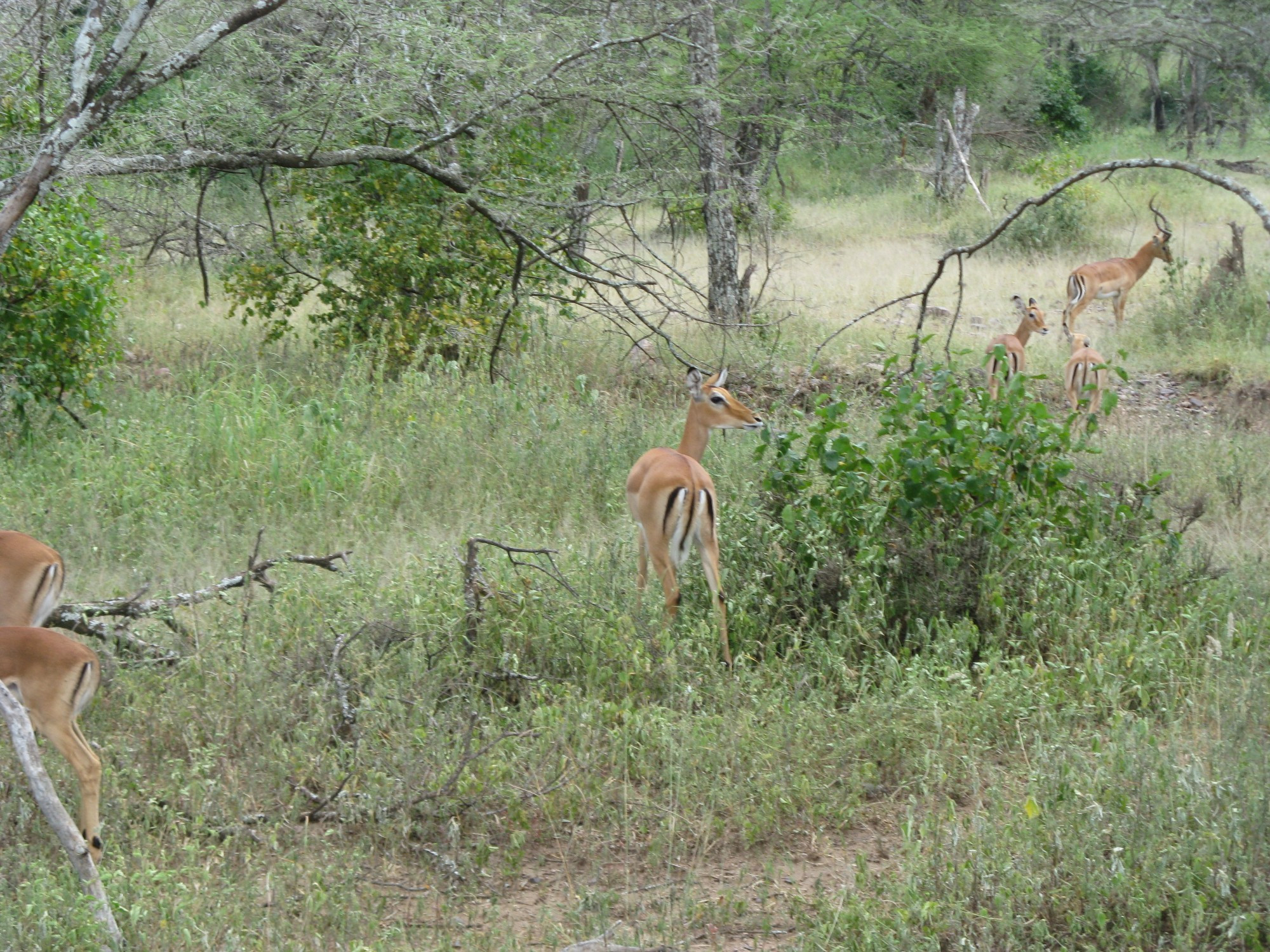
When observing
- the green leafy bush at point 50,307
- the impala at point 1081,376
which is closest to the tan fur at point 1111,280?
the impala at point 1081,376

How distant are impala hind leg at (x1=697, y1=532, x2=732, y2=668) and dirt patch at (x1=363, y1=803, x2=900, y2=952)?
1.19 m

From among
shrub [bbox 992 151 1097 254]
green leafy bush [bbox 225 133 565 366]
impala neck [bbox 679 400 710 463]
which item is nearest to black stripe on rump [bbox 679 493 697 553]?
impala neck [bbox 679 400 710 463]

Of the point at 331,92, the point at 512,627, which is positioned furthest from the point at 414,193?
the point at 512,627

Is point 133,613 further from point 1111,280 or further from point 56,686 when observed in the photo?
point 1111,280

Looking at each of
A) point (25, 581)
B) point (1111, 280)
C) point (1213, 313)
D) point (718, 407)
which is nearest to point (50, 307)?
point (25, 581)

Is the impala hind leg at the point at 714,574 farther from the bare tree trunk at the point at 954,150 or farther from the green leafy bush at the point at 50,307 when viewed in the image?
the bare tree trunk at the point at 954,150

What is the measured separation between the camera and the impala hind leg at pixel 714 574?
5.10m

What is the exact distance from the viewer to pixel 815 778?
164 inches

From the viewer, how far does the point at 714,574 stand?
527 cm

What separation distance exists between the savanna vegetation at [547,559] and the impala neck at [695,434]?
0.45 meters

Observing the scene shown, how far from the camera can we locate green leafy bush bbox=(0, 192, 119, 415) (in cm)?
742

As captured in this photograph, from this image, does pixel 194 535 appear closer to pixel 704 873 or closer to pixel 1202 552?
pixel 704 873

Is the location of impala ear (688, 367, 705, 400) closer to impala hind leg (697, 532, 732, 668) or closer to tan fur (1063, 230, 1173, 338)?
impala hind leg (697, 532, 732, 668)

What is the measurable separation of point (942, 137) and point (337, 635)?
62.8 feet
